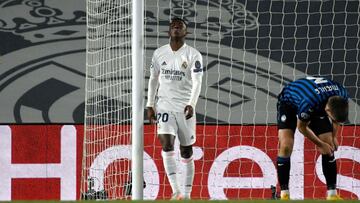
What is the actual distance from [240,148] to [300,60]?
115cm

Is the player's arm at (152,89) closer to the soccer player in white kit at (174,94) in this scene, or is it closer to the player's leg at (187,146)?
the soccer player in white kit at (174,94)

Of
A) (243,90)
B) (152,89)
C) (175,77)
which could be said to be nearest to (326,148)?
(175,77)

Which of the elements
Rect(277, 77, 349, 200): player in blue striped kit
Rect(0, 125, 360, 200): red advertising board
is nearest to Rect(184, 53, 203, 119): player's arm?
Rect(277, 77, 349, 200): player in blue striped kit

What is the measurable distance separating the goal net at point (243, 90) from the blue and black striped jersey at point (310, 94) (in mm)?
2788

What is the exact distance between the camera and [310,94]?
823 cm

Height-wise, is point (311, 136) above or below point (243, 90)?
above

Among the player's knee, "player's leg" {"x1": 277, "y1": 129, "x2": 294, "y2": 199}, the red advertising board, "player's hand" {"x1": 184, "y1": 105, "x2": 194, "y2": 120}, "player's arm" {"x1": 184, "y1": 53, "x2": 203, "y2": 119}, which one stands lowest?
the red advertising board

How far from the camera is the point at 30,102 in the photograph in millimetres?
11531

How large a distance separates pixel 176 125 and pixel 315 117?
4.13ft

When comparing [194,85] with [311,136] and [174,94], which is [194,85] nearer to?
[174,94]

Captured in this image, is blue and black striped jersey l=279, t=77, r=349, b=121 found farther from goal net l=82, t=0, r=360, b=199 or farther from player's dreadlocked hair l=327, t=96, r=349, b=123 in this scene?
goal net l=82, t=0, r=360, b=199

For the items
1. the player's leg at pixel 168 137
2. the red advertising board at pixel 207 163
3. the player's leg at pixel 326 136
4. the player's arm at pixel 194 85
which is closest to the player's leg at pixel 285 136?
the player's leg at pixel 326 136

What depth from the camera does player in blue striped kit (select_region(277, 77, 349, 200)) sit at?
8055 millimetres

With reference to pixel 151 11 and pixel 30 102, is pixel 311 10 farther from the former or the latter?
pixel 30 102
